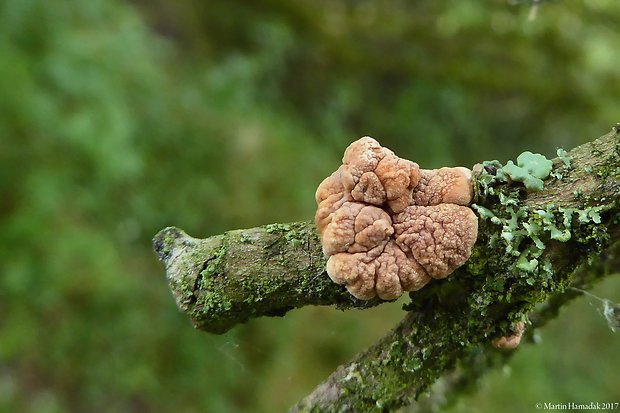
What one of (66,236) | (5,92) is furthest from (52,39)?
(66,236)

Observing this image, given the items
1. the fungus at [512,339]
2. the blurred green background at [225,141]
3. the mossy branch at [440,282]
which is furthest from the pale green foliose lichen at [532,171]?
the blurred green background at [225,141]

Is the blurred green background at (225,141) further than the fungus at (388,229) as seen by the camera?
Yes

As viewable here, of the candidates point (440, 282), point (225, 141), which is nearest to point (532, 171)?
point (440, 282)

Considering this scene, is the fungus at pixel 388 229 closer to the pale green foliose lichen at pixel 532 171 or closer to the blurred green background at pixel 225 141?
the pale green foliose lichen at pixel 532 171

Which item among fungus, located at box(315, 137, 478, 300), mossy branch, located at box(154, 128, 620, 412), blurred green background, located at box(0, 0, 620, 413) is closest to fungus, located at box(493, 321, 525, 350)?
mossy branch, located at box(154, 128, 620, 412)

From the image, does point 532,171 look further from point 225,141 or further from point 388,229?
point 225,141

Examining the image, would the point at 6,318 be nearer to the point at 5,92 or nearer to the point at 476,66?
the point at 5,92
